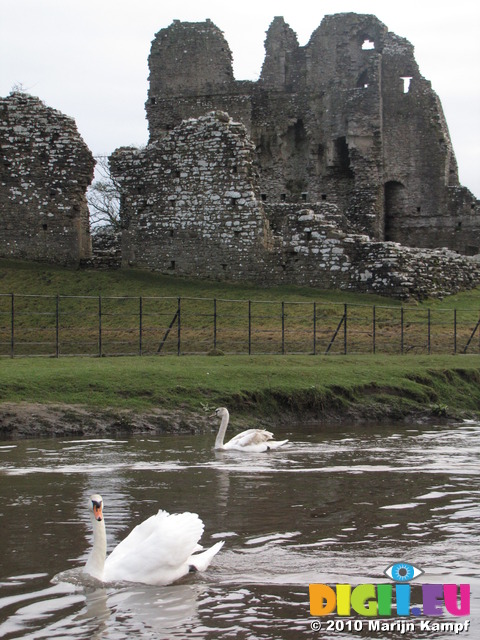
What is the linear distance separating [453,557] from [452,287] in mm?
24217

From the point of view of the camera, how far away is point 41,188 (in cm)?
3297

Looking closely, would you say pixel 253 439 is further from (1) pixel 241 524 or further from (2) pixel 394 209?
(2) pixel 394 209

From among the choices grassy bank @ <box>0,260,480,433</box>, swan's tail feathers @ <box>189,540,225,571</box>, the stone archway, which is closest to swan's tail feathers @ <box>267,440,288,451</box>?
grassy bank @ <box>0,260,480,433</box>

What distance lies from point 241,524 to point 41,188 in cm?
2495

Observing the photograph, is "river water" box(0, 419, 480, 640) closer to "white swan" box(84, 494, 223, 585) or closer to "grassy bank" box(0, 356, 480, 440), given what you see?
"white swan" box(84, 494, 223, 585)

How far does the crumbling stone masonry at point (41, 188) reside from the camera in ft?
108

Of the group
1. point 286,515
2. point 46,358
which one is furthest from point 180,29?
point 286,515

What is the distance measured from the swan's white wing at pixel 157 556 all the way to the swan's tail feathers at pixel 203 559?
73 millimetres

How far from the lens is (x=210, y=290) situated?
3011 centimetres

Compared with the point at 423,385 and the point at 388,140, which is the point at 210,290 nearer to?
the point at 423,385

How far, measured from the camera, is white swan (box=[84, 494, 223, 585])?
775 centimetres

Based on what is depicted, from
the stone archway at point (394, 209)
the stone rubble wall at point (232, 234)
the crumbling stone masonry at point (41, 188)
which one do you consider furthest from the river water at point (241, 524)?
the stone archway at point (394, 209)

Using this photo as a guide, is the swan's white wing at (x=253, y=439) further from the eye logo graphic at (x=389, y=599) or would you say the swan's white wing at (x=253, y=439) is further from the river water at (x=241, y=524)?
the eye logo graphic at (x=389, y=599)

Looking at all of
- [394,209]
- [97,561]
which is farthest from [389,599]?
[394,209]
